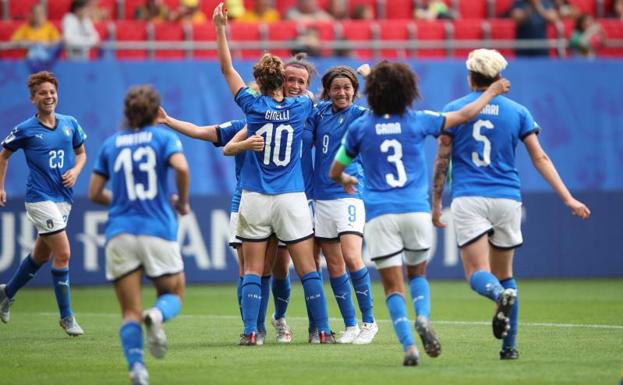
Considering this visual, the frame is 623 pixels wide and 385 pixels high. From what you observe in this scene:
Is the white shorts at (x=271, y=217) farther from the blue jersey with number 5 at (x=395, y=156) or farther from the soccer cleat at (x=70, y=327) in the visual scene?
the soccer cleat at (x=70, y=327)

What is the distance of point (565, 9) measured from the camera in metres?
23.0

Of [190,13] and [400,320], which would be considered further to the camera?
[190,13]

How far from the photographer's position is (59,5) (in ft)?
68.3

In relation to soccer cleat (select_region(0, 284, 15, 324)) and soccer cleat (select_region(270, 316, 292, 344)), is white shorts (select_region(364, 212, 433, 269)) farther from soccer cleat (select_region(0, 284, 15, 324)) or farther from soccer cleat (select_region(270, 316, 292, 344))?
soccer cleat (select_region(0, 284, 15, 324))

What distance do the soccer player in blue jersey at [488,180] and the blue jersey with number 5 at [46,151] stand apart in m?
4.50

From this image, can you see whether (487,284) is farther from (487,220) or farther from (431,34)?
(431,34)

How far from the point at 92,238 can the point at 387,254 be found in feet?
34.6

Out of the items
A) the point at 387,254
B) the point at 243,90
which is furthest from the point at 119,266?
the point at 243,90

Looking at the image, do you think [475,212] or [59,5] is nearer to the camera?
[475,212]

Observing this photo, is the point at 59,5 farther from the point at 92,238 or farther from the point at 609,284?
the point at 609,284

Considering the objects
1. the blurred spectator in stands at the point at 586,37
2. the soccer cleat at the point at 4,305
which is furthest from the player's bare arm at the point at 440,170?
the blurred spectator in stands at the point at 586,37

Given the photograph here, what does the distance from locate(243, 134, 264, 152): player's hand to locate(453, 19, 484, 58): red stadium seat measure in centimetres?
1177

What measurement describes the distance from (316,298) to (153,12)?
431 inches

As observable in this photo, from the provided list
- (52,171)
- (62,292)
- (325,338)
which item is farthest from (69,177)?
(325,338)
